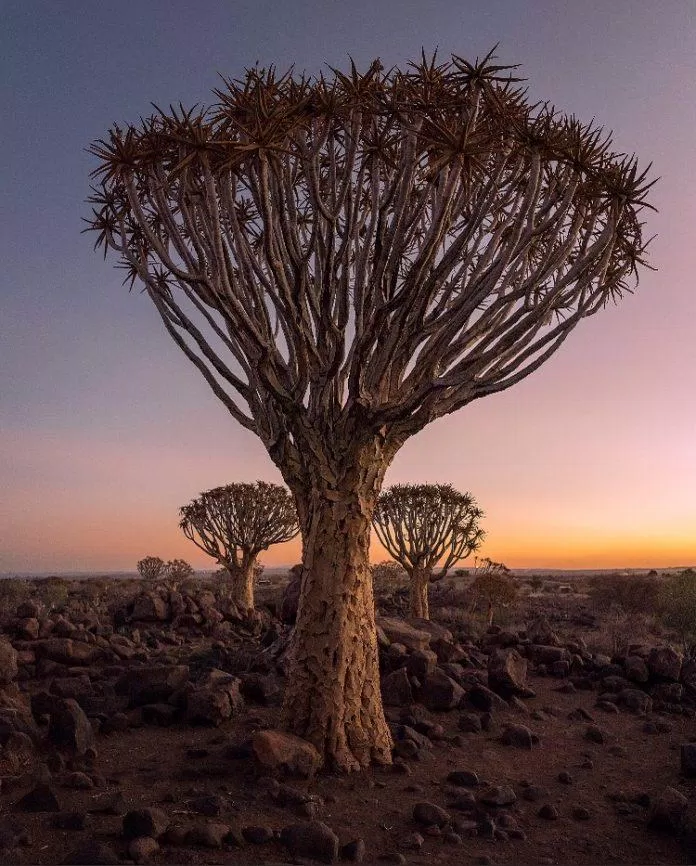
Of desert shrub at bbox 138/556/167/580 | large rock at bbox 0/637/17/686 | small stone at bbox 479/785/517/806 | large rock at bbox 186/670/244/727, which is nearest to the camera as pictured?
small stone at bbox 479/785/517/806

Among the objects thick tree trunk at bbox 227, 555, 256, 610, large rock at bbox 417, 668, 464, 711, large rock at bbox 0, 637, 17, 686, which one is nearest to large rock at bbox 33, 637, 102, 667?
large rock at bbox 0, 637, 17, 686

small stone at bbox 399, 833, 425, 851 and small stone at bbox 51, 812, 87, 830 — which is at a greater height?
small stone at bbox 51, 812, 87, 830

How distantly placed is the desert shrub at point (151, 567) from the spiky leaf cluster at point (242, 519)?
21.1m

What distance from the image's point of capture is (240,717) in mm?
7492

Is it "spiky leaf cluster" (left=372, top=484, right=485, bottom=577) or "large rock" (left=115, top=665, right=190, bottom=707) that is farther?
"spiky leaf cluster" (left=372, top=484, right=485, bottom=577)

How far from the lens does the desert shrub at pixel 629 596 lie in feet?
83.6

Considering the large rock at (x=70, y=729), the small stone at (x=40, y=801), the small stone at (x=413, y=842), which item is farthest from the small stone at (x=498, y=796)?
the large rock at (x=70, y=729)

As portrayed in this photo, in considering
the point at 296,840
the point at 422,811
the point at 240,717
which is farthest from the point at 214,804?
the point at 240,717

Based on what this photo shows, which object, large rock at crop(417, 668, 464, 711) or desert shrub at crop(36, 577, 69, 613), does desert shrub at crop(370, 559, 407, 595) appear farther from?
large rock at crop(417, 668, 464, 711)

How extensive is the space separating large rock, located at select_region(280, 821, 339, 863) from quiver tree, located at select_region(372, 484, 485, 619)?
44.5 feet

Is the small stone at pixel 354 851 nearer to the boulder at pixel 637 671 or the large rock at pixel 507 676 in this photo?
the large rock at pixel 507 676

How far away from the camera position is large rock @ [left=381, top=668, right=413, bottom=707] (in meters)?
8.34

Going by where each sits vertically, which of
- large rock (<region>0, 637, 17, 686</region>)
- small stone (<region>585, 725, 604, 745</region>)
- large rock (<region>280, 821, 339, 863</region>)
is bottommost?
small stone (<region>585, 725, 604, 745</region>)

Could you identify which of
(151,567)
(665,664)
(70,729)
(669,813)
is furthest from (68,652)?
(151,567)
